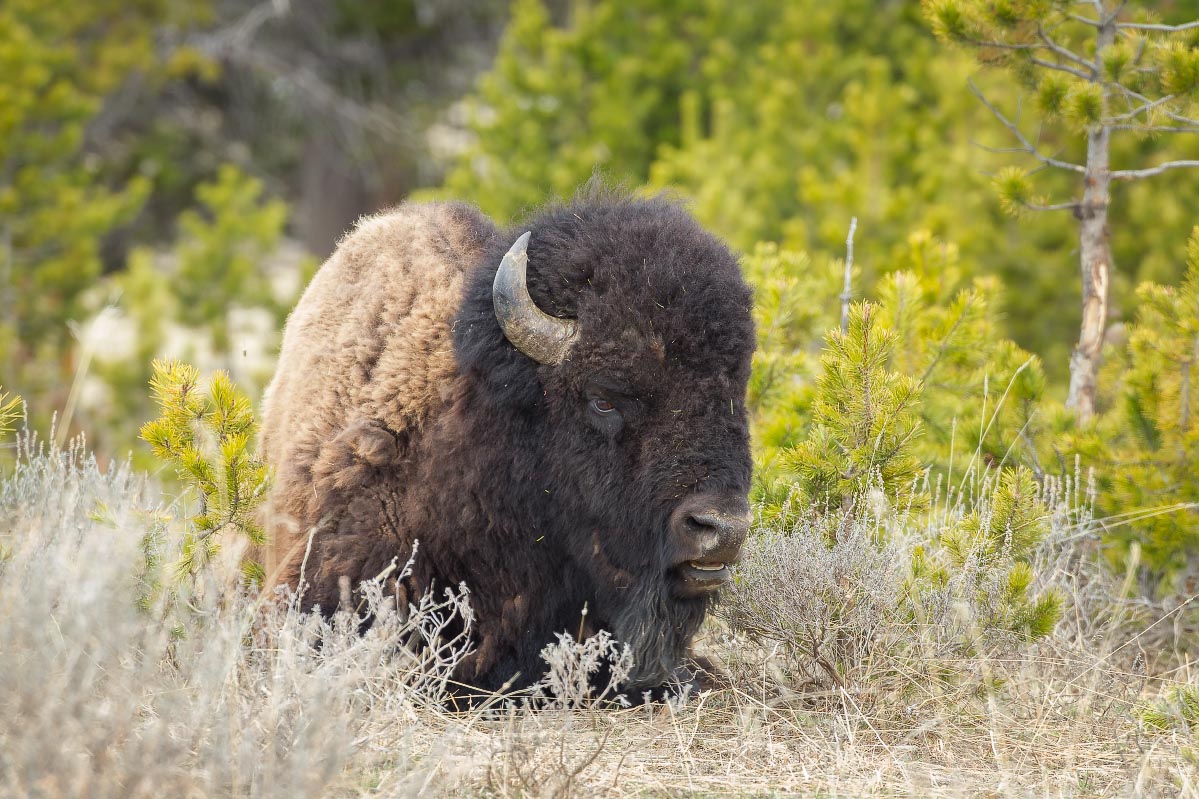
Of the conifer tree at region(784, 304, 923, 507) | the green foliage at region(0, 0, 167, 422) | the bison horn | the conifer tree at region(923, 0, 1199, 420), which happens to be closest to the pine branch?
the conifer tree at region(923, 0, 1199, 420)

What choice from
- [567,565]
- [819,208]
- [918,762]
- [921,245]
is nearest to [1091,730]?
[918,762]

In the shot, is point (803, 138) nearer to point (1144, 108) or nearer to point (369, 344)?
point (1144, 108)

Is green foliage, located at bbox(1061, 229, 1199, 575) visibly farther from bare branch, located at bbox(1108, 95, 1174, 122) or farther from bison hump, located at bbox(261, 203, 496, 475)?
bison hump, located at bbox(261, 203, 496, 475)

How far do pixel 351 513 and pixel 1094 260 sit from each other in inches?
160

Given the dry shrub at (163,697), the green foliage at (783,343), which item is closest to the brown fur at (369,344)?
the dry shrub at (163,697)

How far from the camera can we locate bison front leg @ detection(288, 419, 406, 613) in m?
4.50

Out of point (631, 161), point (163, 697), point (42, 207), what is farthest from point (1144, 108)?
point (42, 207)

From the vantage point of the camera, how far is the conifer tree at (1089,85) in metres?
5.62

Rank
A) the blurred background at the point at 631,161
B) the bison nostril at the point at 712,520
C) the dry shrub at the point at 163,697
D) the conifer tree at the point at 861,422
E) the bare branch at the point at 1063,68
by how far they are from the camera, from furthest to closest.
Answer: the blurred background at the point at 631,161
the bare branch at the point at 1063,68
the conifer tree at the point at 861,422
the bison nostril at the point at 712,520
the dry shrub at the point at 163,697

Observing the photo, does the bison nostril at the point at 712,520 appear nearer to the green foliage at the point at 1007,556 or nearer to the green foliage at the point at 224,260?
the green foliage at the point at 1007,556

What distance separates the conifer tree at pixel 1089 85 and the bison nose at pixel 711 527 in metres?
2.75

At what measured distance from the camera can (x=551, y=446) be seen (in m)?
4.50

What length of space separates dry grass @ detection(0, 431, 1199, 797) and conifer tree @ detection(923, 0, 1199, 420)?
4.77 ft

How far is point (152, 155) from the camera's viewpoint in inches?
695
